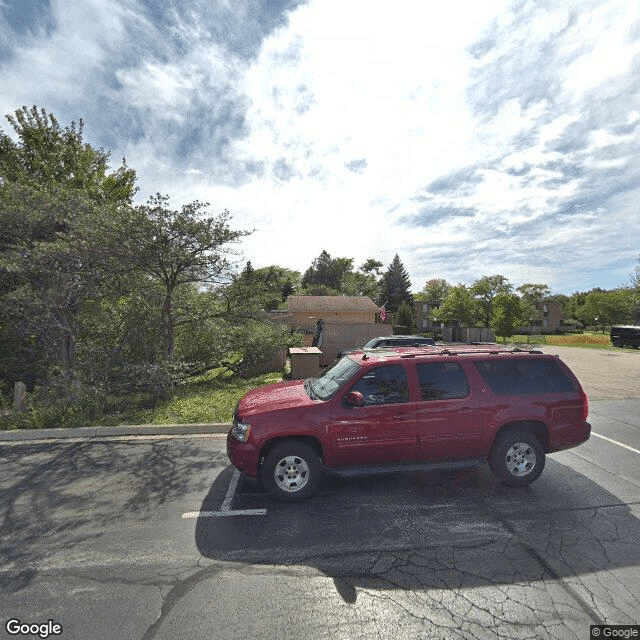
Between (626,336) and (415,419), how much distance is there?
32.0 meters

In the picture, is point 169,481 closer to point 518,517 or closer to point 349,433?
point 349,433

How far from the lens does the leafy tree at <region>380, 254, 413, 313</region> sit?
6500 cm

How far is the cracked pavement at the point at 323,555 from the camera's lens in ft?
8.95

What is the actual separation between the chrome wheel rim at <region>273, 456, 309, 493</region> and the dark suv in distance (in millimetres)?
32925

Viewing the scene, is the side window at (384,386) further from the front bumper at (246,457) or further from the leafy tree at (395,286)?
the leafy tree at (395,286)

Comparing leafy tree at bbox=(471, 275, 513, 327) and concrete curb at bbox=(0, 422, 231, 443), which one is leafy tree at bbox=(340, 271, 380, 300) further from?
concrete curb at bbox=(0, 422, 231, 443)

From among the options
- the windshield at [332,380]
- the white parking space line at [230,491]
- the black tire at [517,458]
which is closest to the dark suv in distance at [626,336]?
the black tire at [517,458]

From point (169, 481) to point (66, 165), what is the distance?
15.9m

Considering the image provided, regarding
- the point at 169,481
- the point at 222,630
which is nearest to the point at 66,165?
the point at 169,481

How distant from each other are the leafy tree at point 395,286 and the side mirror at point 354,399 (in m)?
60.8

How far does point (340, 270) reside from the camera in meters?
79.5

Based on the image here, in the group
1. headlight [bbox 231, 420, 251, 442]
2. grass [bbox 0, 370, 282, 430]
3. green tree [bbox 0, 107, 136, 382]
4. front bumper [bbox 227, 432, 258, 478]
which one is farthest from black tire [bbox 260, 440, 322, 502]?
green tree [bbox 0, 107, 136, 382]

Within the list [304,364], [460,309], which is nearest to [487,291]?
[460,309]

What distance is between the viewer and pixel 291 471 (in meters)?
4.47
